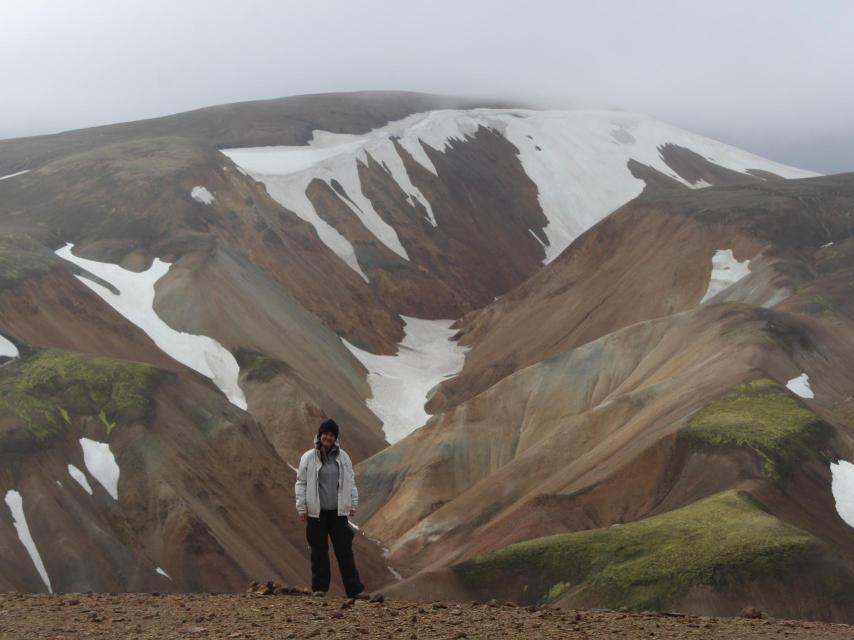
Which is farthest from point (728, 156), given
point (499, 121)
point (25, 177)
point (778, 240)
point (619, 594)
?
point (619, 594)

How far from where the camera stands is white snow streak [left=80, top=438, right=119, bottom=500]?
40125mm

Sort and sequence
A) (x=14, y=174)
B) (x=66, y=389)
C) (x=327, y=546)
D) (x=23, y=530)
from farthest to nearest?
(x=14, y=174), (x=66, y=389), (x=23, y=530), (x=327, y=546)

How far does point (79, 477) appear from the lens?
3947 centimetres

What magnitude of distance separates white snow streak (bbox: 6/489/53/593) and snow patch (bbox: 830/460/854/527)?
2095 centimetres

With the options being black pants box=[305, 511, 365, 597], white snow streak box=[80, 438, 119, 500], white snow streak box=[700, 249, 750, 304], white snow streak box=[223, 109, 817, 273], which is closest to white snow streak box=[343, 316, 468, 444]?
white snow streak box=[223, 109, 817, 273]

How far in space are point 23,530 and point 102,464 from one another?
6.48 meters

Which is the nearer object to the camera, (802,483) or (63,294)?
(802,483)

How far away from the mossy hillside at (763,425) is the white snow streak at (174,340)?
93.5 feet

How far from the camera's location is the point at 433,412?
7806cm

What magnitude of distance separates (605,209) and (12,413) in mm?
112637

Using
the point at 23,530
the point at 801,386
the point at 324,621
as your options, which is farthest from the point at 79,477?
the point at 324,621

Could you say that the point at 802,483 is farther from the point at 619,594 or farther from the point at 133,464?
the point at 133,464

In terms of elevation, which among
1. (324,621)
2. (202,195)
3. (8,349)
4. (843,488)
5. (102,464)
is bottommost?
(843,488)

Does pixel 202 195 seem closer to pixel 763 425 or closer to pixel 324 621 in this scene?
pixel 763 425
